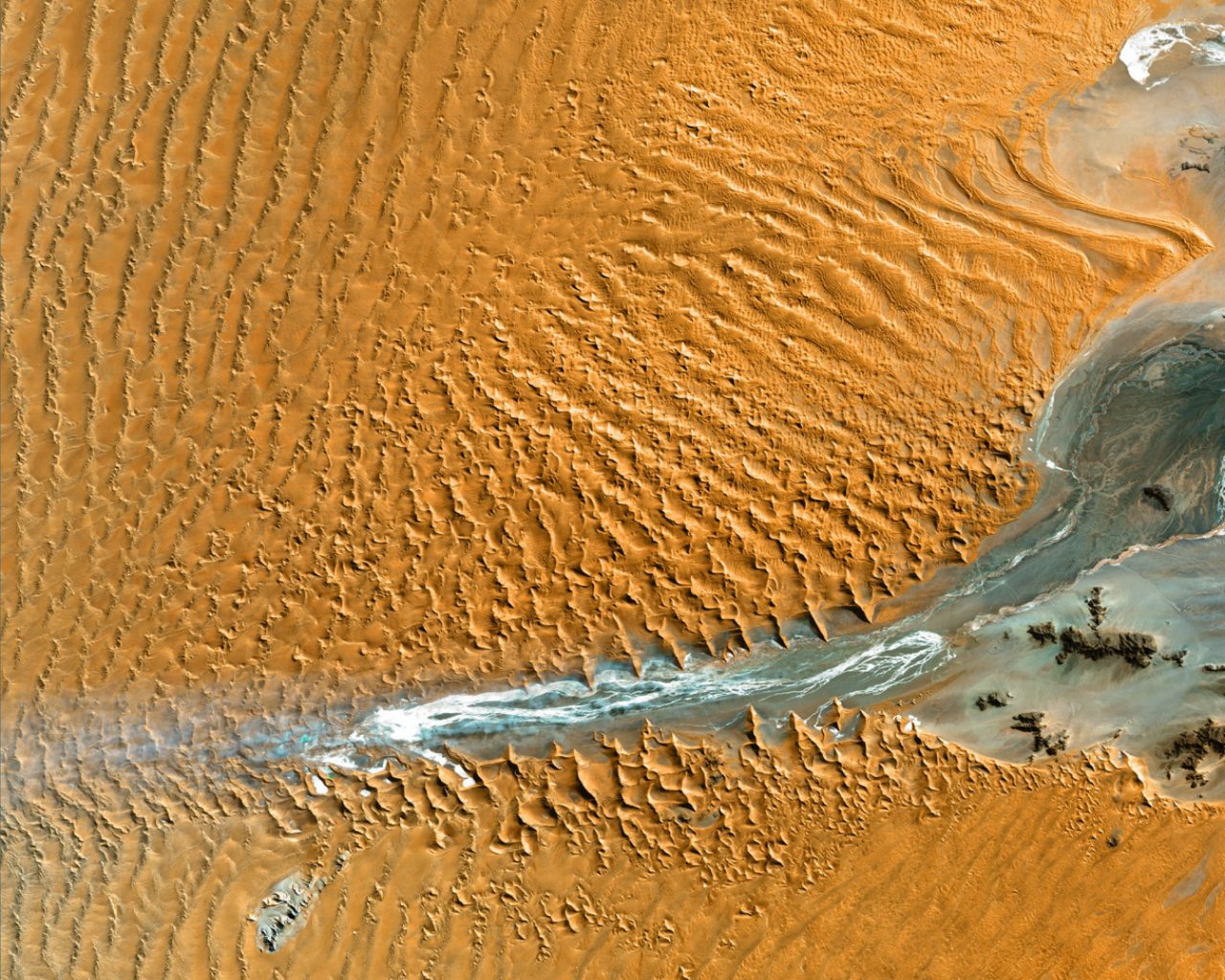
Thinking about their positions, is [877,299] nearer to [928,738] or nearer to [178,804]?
[928,738]

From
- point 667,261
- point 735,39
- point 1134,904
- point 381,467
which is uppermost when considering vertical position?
point 735,39

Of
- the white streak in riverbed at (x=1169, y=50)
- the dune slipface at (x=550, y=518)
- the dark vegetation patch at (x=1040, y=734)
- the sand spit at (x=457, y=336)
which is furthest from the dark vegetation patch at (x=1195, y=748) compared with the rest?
the white streak in riverbed at (x=1169, y=50)

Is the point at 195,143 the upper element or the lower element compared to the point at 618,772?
upper

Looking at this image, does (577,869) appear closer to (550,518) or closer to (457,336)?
(550,518)

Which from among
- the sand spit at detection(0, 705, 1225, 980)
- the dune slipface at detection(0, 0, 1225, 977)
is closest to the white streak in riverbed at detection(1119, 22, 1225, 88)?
the dune slipface at detection(0, 0, 1225, 977)

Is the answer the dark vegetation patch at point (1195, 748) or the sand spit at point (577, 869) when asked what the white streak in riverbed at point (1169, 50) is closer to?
the dark vegetation patch at point (1195, 748)

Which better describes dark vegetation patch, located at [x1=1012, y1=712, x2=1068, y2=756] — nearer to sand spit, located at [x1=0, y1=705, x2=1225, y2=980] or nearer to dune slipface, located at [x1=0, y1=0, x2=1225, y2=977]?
dune slipface, located at [x1=0, y1=0, x2=1225, y2=977]

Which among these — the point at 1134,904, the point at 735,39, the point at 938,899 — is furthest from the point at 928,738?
the point at 735,39

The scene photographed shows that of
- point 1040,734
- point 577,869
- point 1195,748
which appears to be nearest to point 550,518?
point 577,869
